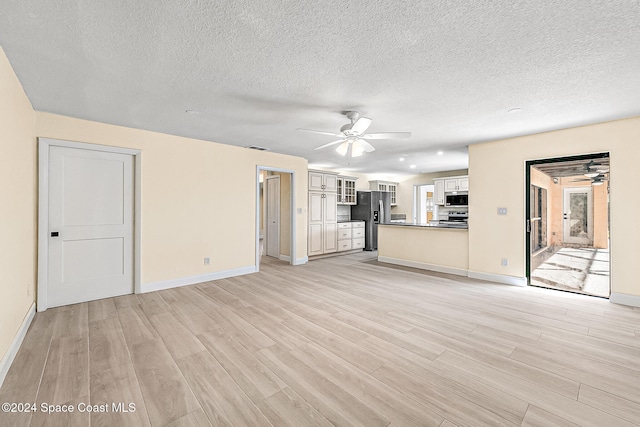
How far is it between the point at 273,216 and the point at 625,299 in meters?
6.44

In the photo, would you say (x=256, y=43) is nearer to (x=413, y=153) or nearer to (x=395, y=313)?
(x=395, y=313)

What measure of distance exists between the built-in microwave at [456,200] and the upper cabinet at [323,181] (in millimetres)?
3216

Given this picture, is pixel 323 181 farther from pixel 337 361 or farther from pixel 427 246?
pixel 337 361

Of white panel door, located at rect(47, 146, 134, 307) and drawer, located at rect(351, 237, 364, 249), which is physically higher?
white panel door, located at rect(47, 146, 134, 307)

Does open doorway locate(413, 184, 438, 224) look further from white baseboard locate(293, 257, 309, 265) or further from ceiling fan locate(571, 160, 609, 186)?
ceiling fan locate(571, 160, 609, 186)

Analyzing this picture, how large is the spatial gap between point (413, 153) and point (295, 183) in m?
2.61

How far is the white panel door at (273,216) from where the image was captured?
22.9ft

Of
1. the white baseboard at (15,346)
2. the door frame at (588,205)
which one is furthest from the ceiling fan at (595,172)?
the white baseboard at (15,346)

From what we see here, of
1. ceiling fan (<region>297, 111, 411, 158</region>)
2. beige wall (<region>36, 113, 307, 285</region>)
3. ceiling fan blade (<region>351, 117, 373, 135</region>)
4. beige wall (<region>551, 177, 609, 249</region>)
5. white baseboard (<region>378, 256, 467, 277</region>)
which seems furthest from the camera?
white baseboard (<region>378, 256, 467, 277</region>)

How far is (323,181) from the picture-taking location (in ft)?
23.8

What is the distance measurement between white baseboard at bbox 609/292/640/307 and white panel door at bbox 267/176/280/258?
19.6ft

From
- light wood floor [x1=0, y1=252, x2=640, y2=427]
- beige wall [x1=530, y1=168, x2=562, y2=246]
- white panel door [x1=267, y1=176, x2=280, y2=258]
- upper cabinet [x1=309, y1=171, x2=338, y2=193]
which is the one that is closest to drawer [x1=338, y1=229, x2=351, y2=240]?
upper cabinet [x1=309, y1=171, x2=338, y2=193]

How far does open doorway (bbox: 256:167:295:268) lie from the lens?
20.2 ft

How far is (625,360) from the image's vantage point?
2.19 m
